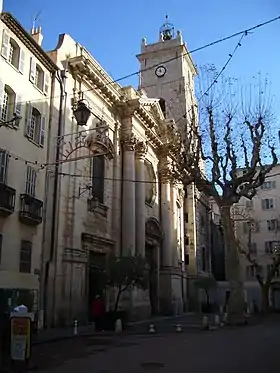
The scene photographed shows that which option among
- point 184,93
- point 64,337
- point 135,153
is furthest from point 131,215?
point 184,93

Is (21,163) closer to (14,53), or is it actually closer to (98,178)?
(14,53)

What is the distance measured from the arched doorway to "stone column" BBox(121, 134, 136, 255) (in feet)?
12.4

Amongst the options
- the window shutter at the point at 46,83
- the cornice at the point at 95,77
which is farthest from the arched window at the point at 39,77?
the cornice at the point at 95,77

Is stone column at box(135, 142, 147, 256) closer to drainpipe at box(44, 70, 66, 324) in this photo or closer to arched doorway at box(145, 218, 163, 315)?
arched doorway at box(145, 218, 163, 315)

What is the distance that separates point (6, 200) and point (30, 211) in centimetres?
156

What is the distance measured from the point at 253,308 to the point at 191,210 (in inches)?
406

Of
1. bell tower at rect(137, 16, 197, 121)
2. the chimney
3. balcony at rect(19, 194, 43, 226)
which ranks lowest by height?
balcony at rect(19, 194, 43, 226)

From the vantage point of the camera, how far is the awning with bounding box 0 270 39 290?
1595 cm

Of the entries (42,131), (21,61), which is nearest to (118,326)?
(42,131)

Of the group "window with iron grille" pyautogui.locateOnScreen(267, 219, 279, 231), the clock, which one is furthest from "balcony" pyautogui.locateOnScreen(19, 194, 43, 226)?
"window with iron grille" pyautogui.locateOnScreen(267, 219, 279, 231)

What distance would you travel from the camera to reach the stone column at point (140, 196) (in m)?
27.6

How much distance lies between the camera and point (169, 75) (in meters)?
44.6

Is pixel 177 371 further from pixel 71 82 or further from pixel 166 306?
pixel 166 306

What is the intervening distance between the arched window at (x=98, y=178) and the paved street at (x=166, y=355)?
10171 mm
